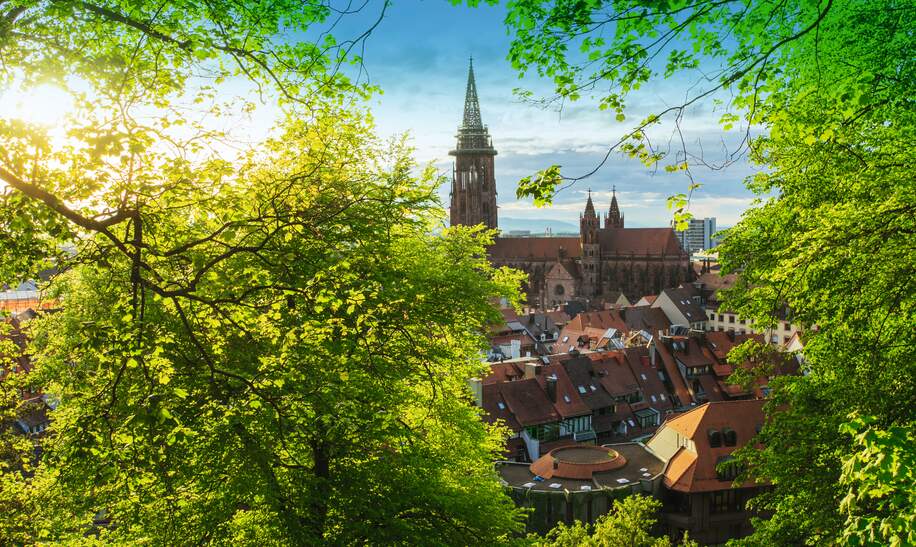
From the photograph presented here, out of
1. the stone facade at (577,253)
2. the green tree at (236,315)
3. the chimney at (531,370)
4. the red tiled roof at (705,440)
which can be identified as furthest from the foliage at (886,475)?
the stone facade at (577,253)

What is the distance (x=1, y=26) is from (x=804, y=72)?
10.1 metres

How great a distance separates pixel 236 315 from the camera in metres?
7.91

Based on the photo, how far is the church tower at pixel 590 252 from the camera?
4764 inches

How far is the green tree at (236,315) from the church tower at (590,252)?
351 feet

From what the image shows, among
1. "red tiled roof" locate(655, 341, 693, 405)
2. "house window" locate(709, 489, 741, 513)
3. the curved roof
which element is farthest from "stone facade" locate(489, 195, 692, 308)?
"house window" locate(709, 489, 741, 513)

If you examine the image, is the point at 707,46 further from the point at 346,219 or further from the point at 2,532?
the point at 2,532

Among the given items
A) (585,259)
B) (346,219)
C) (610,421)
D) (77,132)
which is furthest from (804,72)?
(585,259)

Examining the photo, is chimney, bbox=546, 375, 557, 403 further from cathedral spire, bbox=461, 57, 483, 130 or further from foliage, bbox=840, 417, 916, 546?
cathedral spire, bbox=461, 57, 483, 130

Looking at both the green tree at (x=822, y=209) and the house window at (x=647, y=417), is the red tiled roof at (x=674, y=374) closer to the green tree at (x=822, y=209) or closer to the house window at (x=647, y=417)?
the house window at (x=647, y=417)

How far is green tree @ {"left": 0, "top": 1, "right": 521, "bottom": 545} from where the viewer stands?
6.83 m

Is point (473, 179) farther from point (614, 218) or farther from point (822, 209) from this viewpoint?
point (822, 209)

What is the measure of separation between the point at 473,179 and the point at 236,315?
125081 mm

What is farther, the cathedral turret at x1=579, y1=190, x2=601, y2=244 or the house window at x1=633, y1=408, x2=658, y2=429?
the cathedral turret at x1=579, y1=190, x2=601, y2=244

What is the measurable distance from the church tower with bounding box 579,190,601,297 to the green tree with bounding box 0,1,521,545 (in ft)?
351
